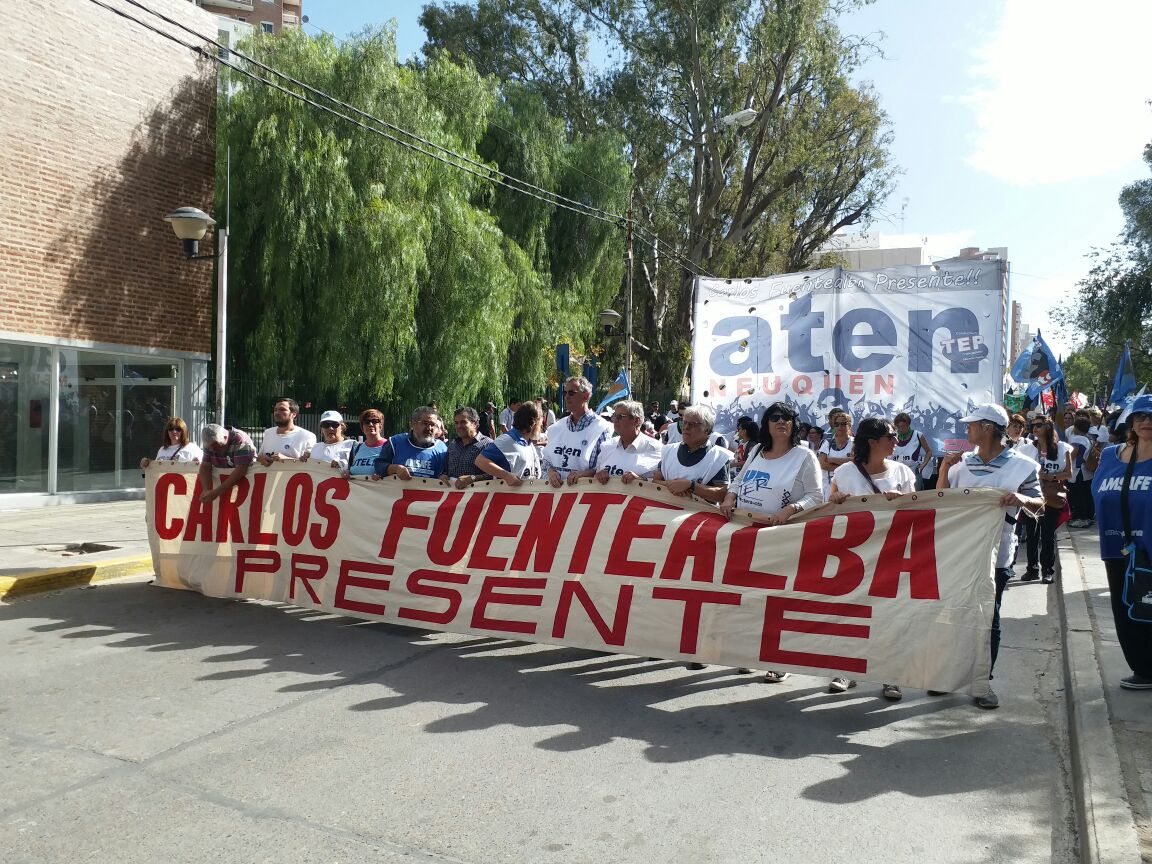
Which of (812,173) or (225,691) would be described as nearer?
(225,691)

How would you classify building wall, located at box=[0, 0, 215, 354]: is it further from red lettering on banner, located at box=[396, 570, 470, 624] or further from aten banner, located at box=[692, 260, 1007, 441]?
aten banner, located at box=[692, 260, 1007, 441]

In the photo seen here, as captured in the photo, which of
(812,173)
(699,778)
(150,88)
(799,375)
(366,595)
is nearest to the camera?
(699,778)

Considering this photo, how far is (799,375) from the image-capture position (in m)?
8.67

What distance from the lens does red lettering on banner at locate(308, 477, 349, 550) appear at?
7.30 m

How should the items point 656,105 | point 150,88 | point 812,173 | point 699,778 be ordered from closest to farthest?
1. point 699,778
2. point 150,88
3. point 656,105
4. point 812,173

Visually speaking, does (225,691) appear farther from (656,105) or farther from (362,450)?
(656,105)

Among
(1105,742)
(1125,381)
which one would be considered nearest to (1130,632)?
(1105,742)

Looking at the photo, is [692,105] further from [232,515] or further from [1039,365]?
[232,515]

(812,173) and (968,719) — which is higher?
(812,173)

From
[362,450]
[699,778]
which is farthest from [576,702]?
[362,450]

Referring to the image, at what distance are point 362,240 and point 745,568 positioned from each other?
12586mm

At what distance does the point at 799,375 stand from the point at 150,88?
1266 cm

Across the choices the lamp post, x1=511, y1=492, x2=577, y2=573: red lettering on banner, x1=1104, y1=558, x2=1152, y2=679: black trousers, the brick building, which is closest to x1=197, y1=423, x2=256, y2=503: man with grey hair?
x1=511, y1=492, x2=577, y2=573: red lettering on banner

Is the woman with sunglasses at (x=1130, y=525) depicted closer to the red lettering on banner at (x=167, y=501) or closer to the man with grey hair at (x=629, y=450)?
the man with grey hair at (x=629, y=450)
